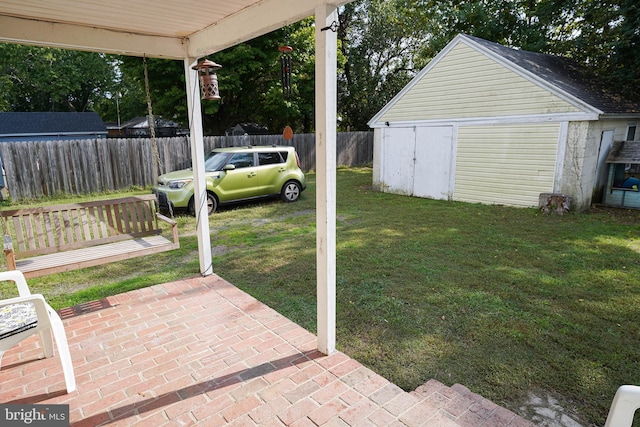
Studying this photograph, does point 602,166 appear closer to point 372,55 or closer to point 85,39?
point 85,39

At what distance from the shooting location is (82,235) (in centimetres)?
419

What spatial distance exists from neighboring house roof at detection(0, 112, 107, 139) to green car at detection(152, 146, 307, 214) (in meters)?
17.2

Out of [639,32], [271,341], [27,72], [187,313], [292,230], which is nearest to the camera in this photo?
[271,341]

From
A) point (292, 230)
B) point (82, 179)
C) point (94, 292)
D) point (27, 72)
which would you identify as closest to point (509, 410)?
point (94, 292)

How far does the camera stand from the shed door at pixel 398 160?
11.3 meters

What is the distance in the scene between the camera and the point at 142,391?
2484 mm

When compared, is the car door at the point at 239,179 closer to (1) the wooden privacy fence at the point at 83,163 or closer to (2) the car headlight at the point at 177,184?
(2) the car headlight at the point at 177,184

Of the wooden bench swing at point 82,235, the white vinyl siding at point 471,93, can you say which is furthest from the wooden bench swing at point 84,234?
the white vinyl siding at point 471,93

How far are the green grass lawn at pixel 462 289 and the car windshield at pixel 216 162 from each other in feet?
4.78

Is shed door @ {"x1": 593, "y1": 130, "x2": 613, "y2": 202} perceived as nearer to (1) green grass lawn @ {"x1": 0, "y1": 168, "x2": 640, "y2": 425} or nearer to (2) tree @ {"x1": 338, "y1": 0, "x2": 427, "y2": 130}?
(1) green grass lawn @ {"x1": 0, "y1": 168, "x2": 640, "y2": 425}

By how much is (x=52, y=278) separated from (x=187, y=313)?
2.58 metres

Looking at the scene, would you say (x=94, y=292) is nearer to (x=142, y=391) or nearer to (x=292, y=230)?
(x=142, y=391)

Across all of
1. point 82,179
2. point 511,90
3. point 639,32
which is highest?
point 639,32

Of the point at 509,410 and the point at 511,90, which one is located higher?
the point at 511,90
